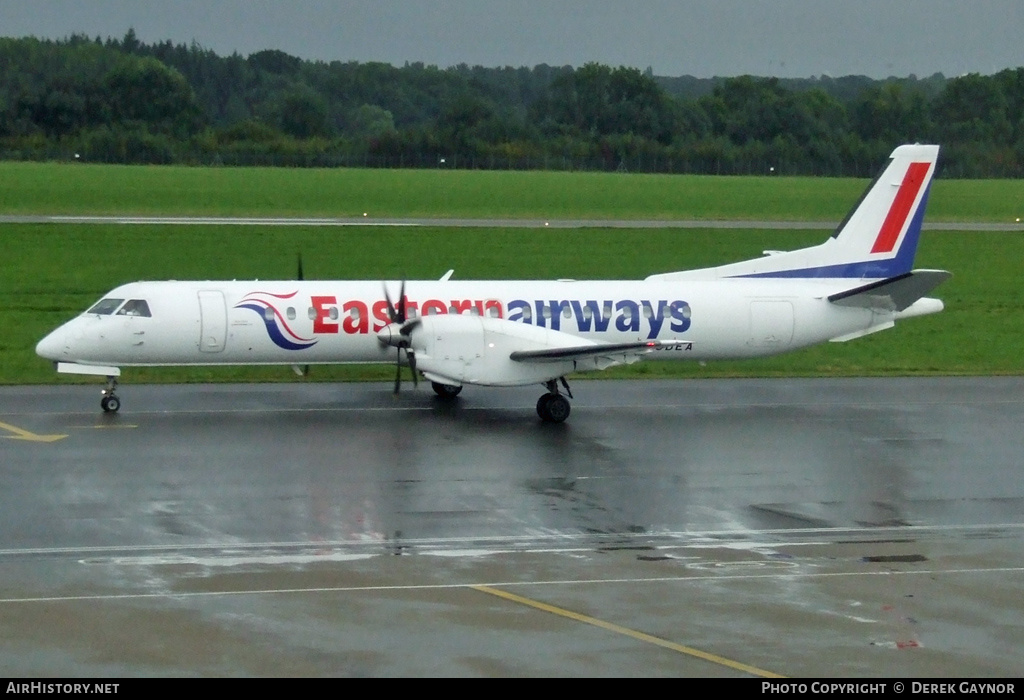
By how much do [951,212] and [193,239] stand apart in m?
50.2

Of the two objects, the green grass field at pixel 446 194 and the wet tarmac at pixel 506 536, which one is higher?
the green grass field at pixel 446 194

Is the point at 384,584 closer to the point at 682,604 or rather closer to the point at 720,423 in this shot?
the point at 682,604

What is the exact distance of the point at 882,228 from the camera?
2809cm

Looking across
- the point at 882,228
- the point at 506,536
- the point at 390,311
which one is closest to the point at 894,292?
the point at 882,228

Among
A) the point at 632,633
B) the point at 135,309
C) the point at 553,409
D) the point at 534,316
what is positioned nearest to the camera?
the point at 632,633

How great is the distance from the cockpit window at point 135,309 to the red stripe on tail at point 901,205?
15596 mm

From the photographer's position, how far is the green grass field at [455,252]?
32344mm

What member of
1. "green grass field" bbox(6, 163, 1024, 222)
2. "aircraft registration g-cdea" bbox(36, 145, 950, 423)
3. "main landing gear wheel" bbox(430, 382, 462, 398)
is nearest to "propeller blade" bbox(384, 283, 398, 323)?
"aircraft registration g-cdea" bbox(36, 145, 950, 423)

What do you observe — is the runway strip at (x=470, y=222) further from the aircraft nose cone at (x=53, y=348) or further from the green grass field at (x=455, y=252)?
the aircraft nose cone at (x=53, y=348)

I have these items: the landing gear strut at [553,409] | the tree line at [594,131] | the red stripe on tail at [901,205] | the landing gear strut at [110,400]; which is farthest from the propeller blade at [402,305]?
the tree line at [594,131]

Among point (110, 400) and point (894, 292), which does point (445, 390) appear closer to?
point (110, 400)

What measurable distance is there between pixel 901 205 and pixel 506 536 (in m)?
15.8
